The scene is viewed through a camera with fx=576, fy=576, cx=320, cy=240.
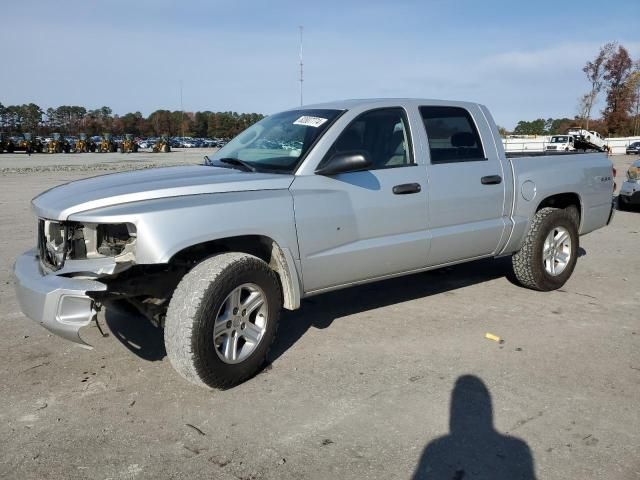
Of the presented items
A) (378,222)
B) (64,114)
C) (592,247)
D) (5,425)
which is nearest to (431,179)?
(378,222)

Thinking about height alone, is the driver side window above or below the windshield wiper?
above

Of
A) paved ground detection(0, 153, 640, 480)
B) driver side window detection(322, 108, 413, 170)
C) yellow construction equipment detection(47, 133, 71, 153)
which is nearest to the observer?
paved ground detection(0, 153, 640, 480)

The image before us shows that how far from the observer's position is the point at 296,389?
3670 mm

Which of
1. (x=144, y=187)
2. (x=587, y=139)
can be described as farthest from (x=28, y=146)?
(x=144, y=187)

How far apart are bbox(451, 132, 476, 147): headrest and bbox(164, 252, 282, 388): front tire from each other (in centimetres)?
215

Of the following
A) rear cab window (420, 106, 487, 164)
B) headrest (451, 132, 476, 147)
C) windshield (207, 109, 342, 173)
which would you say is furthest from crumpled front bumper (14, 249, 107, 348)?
headrest (451, 132, 476, 147)

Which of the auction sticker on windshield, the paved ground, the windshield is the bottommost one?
the paved ground

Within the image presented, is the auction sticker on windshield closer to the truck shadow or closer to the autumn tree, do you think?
the truck shadow

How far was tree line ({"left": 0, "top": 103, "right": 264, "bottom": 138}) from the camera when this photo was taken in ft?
341

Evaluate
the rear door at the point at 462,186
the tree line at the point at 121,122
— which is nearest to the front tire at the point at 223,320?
the rear door at the point at 462,186

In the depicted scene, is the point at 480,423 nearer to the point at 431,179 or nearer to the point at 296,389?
the point at 296,389

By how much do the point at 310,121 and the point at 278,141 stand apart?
0.29 meters

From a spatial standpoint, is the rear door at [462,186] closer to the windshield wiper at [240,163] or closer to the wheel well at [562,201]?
the wheel well at [562,201]

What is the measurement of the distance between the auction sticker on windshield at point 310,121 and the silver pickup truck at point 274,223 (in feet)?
Answer: 0.06
